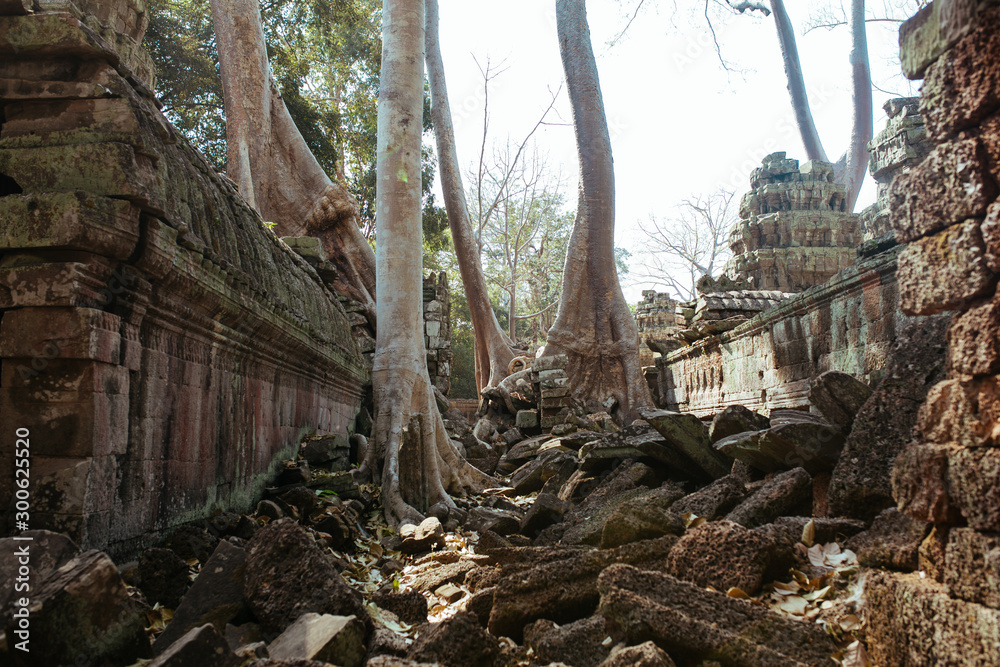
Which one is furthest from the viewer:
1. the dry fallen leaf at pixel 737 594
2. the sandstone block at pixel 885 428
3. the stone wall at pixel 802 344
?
the stone wall at pixel 802 344

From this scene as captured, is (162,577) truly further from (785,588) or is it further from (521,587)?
(785,588)

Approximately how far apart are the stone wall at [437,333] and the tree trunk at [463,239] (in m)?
1.64

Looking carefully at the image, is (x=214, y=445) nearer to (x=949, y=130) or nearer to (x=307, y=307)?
(x=307, y=307)

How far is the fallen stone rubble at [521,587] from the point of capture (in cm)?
165

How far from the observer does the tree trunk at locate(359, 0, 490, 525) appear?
4.79 meters

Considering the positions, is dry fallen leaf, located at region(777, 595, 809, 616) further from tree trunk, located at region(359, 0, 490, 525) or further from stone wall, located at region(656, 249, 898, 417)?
tree trunk, located at region(359, 0, 490, 525)

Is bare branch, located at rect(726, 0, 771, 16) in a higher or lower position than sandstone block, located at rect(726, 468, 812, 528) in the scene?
higher

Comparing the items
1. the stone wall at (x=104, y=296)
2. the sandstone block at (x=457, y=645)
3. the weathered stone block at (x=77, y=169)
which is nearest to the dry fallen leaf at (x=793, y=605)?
the sandstone block at (x=457, y=645)

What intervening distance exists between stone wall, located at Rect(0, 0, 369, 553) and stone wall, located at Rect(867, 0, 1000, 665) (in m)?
2.41

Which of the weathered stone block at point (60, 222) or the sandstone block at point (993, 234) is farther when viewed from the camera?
the weathered stone block at point (60, 222)

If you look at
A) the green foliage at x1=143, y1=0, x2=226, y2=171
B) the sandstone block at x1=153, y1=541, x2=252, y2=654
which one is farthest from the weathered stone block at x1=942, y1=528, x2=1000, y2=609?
the green foliage at x1=143, y1=0, x2=226, y2=171

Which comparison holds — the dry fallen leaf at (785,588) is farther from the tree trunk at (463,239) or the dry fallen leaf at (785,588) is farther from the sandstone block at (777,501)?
the tree trunk at (463,239)

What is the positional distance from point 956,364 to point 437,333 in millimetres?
10357

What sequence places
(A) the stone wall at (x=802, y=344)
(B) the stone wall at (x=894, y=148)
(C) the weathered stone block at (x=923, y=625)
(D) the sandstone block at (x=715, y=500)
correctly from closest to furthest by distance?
(C) the weathered stone block at (x=923, y=625) < (D) the sandstone block at (x=715, y=500) < (A) the stone wall at (x=802, y=344) < (B) the stone wall at (x=894, y=148)
